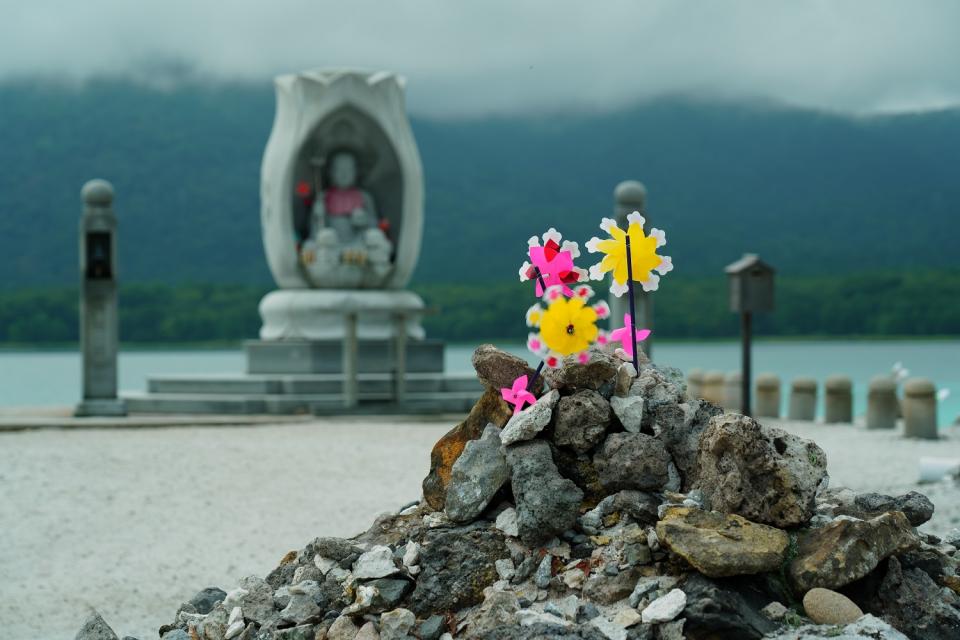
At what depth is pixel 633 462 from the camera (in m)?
4.43

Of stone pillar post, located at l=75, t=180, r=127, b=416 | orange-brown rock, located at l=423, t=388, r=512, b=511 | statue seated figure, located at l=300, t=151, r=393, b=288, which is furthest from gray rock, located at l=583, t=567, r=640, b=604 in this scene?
statue seated figure, located at l=300, t=151, r=393, b=288

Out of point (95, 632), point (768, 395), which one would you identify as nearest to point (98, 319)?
point (768, 395)

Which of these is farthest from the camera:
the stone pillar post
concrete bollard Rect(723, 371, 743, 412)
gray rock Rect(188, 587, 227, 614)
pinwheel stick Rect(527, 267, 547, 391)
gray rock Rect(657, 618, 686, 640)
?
concrete bollard Rect(723, 371, 743, 412)

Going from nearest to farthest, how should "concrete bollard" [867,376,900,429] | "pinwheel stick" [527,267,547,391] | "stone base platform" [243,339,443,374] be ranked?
1. "pinwheel stick" [527,267,547,391]
2. "stone base platform" [243,339,443,374]
3. "concrete bollard" [867,376,900,429]

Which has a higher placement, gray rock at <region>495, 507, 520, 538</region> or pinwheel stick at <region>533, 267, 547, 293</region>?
pinwheel stick at <region>533, 267, 547, 293</region>

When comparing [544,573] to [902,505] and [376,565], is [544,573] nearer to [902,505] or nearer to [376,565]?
[376,565]

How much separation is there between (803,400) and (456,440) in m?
14.7

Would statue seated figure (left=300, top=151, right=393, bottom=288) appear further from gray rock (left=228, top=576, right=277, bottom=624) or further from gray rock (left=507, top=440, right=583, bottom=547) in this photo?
gray rock (left=507, top=440, right=583, bottom=547)

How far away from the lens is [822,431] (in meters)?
16.7

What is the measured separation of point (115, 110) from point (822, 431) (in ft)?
280

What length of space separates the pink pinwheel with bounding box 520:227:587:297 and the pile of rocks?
321 millimetres

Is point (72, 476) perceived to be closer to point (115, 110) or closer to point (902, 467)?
point (902, 467)

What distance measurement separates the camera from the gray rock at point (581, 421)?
4496 mm

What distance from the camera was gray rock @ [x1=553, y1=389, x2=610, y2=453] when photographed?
177 inches
